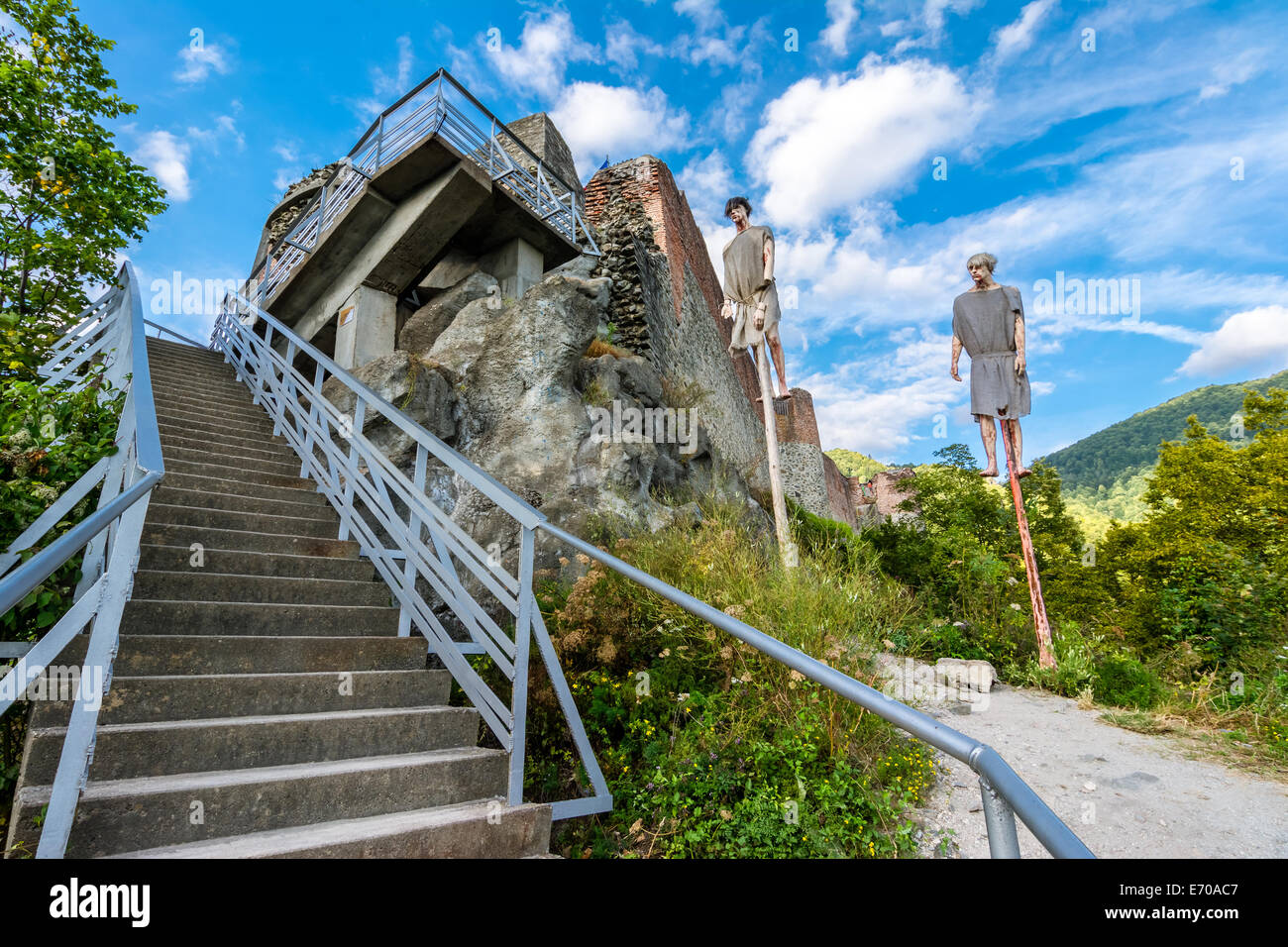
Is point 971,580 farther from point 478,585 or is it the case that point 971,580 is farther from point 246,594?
point 246,594

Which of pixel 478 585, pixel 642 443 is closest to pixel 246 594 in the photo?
pixel 478 585

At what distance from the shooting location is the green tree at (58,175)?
8.13 metres

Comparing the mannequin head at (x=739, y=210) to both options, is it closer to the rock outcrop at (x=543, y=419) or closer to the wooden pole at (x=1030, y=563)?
the rock outcrop at (x=543, y=419)

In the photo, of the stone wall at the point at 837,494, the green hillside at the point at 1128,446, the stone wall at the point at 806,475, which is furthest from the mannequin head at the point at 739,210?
the green hillside at the point at 1128,446

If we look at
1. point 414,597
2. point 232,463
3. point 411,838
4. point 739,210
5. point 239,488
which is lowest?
point 411,838

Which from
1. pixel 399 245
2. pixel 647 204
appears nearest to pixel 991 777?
pixel 399 245

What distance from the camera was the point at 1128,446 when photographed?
103ft

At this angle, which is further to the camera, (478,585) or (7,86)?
(7,86)

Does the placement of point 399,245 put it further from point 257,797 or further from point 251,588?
point 257,797

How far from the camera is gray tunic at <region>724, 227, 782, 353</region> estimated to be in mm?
6113

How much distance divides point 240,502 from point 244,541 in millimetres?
637

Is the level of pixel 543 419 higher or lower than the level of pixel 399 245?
lower
